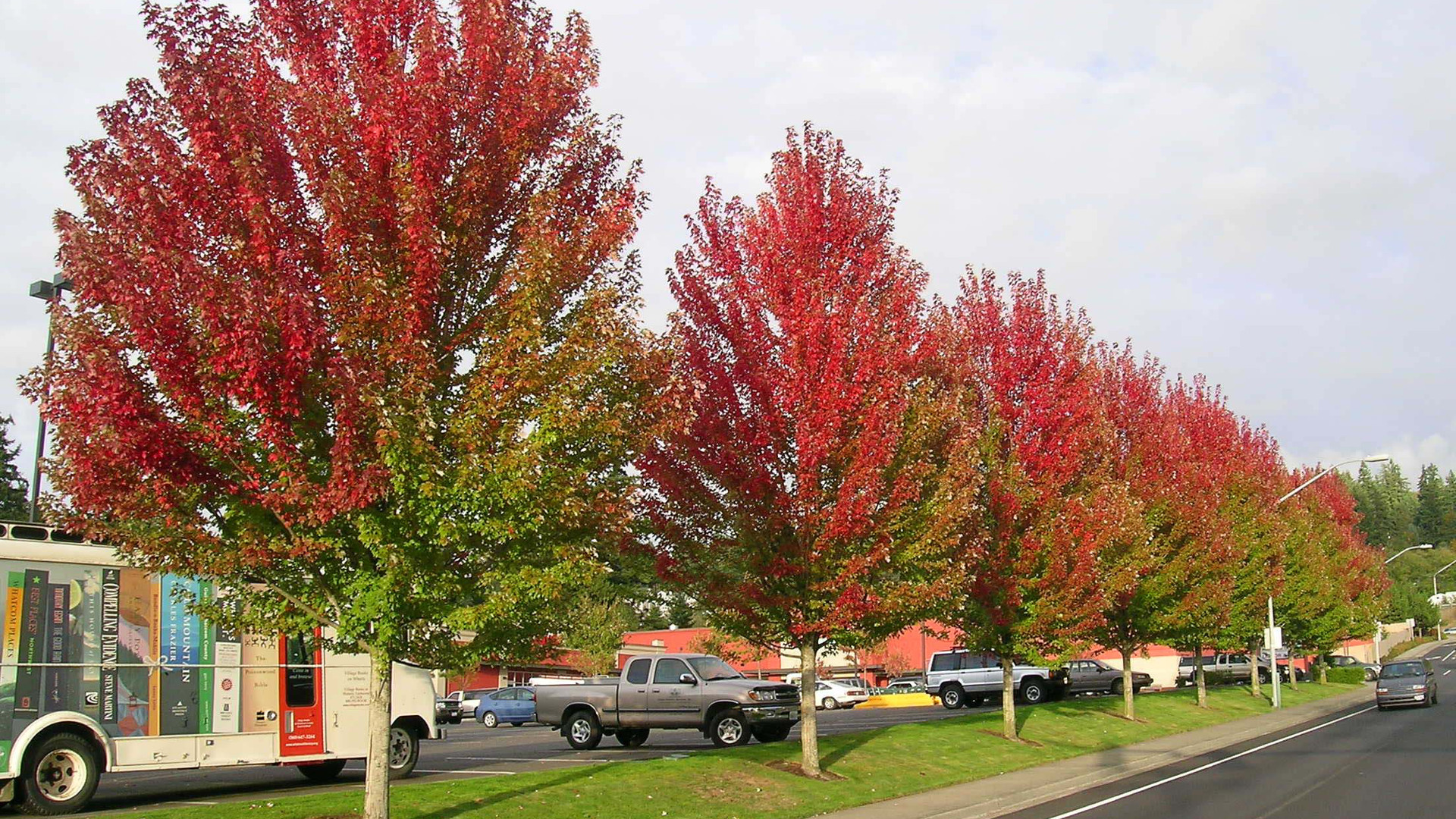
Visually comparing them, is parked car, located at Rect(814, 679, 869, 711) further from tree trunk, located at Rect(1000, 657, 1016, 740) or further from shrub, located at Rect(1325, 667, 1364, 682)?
shrub, located at Rect(1325, 667, 1364, 682)

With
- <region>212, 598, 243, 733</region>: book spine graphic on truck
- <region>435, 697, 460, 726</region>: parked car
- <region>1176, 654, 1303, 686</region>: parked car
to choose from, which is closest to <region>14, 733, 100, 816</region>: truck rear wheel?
<region>212, 598, 243, 733</region>: book spine graphic on truck

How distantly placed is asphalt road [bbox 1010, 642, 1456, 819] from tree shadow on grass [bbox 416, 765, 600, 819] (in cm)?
616

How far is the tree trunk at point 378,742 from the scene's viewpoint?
10891 mm

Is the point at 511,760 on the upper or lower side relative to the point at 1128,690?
lower

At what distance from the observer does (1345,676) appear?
206ft

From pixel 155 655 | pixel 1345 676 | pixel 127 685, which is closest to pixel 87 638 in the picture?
pixel 127 685

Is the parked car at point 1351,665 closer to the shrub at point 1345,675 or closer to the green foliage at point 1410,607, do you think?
the shrub at point 1345,675

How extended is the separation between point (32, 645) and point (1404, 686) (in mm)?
40911

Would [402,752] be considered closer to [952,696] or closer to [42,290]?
[42,290]

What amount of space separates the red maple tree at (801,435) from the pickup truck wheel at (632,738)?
330 inches

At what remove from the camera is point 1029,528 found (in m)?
23.6

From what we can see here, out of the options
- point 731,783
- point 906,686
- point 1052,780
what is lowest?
point 906,686

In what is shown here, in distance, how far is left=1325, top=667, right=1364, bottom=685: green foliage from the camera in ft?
204

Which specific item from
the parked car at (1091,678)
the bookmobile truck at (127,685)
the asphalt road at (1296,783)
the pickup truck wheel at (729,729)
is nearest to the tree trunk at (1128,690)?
the asphalt road at (1296,783)
